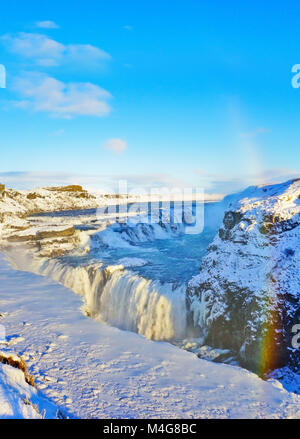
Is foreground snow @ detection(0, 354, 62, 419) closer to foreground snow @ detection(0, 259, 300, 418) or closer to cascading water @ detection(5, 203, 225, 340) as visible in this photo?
foreground snow @ detection(0, 259, 300, 418)

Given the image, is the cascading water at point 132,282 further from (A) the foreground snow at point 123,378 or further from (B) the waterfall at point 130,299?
(A) the foreground snow at point 123,378

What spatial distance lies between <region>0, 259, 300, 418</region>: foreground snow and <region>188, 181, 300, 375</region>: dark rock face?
318cm

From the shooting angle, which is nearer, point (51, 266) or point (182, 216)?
point (51, 266)

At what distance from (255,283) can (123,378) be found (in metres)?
7.74

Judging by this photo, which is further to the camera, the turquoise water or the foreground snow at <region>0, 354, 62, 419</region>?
the turquoise water

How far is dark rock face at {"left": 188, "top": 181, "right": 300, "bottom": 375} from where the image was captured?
11.4m

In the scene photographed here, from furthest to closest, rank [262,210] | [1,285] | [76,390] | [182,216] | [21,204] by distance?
[21,204] → [182,216] → [1,285] → [262,210] → [76,390]

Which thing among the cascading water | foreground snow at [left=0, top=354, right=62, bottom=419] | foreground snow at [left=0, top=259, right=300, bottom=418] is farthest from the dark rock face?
foreground snow at [left=0, top=354, right=62, bottom=419]

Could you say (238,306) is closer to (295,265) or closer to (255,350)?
(255,350)

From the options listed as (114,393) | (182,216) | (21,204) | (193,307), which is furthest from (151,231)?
(21,204)

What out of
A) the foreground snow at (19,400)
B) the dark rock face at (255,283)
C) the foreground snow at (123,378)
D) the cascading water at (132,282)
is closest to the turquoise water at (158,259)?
the cascading water at (132,282)

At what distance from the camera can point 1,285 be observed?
52.5 feet
